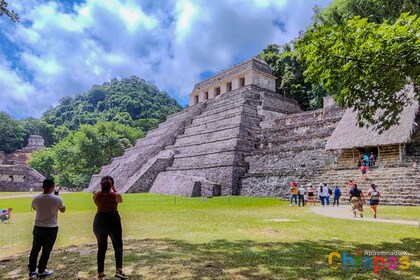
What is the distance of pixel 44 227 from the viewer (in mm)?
4492

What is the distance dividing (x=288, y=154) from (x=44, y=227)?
16.9m

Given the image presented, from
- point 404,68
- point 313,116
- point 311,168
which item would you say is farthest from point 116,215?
point 313,116

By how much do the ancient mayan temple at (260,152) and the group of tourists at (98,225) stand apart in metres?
12.5

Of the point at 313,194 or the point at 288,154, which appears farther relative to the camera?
the point at 288,154

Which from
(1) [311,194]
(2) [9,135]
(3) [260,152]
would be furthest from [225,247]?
(2) [9,135]

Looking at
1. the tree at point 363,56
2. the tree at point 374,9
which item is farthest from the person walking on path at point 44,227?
the tree at point 374,9

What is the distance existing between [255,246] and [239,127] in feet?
58.0

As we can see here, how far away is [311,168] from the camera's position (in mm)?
17938

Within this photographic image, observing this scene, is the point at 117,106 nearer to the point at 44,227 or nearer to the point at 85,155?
the point at 85,155

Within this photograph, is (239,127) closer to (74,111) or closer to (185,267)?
(185,267)

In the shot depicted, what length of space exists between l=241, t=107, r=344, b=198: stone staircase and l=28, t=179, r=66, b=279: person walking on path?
13.9 m

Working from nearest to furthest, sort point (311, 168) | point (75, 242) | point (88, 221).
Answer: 1. point (75, 242)
2. point (88, 221)
3. point (311, 168)

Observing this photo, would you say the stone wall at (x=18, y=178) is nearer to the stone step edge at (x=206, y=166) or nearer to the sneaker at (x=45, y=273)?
the stone step edge at (x=206, y=166)

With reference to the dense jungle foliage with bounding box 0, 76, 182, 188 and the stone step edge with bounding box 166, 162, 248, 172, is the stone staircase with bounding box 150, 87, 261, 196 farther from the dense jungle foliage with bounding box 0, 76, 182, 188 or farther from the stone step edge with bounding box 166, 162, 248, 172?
the dense jungle foliage with bounding box 0, 76, 182, 188
